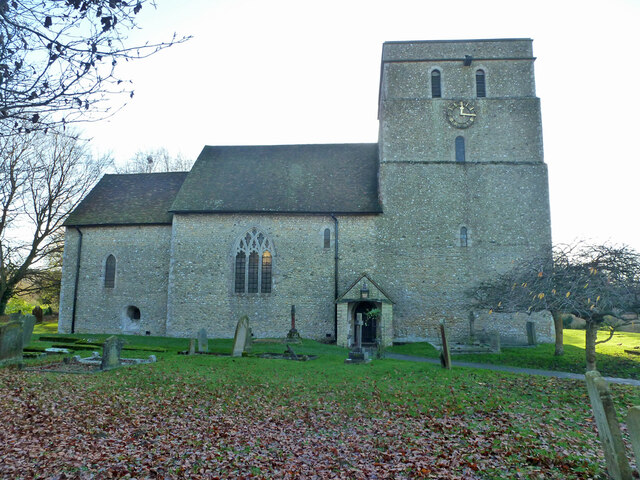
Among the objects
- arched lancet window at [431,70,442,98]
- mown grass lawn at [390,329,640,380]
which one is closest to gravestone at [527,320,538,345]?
mown grass lawn at [390,329,640,380]

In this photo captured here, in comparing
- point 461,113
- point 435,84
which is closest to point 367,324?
point 461,113

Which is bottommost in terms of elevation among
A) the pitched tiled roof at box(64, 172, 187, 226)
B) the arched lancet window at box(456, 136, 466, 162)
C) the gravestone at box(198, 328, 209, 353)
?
the gravestone at box(198, 328, 209, 353)

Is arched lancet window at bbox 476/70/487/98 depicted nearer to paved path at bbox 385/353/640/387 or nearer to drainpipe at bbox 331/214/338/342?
drainpipe at bbox 331/214/338/342

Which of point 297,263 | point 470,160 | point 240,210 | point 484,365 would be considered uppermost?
point 470,160

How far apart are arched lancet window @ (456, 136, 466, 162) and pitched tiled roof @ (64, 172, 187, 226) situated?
16455 millimetres

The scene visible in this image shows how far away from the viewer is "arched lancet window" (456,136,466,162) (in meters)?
22.7

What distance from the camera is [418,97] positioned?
23266mm

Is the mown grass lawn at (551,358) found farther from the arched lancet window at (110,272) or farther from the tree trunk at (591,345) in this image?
the arched lancet window at (110,272)

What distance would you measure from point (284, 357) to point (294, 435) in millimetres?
9558

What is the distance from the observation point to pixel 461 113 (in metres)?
22.8

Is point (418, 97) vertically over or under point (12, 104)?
over

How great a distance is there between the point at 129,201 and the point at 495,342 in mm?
21611

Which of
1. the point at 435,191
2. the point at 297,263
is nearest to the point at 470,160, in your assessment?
the point at 435,191

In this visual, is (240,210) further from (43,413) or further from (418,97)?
(43,413)
